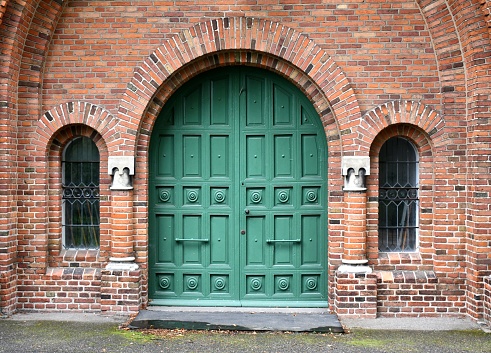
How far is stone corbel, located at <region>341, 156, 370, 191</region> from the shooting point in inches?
306

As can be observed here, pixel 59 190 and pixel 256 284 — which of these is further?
pixel 256 284

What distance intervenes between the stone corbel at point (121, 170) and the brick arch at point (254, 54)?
10.5 inches

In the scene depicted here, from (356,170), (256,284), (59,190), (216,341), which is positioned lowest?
(216,341)

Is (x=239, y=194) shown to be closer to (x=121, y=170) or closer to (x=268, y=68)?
(x=121, y=170)

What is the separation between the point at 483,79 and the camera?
7.55 m

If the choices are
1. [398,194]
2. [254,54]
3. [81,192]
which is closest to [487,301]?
[398,194]

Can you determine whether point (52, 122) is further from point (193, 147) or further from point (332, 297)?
point (332, 297)

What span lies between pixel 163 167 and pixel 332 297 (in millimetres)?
3038

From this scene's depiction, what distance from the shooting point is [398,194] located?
8148 mm

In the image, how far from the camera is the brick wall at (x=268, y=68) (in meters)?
7.82

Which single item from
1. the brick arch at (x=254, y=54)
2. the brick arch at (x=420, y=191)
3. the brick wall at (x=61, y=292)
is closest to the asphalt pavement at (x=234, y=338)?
the brick wall at (x=61, y=292)

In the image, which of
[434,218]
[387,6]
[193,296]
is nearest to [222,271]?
[193,296]

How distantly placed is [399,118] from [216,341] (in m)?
3.77

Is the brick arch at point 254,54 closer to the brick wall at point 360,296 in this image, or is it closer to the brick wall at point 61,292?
the brick wall at point 360,296
